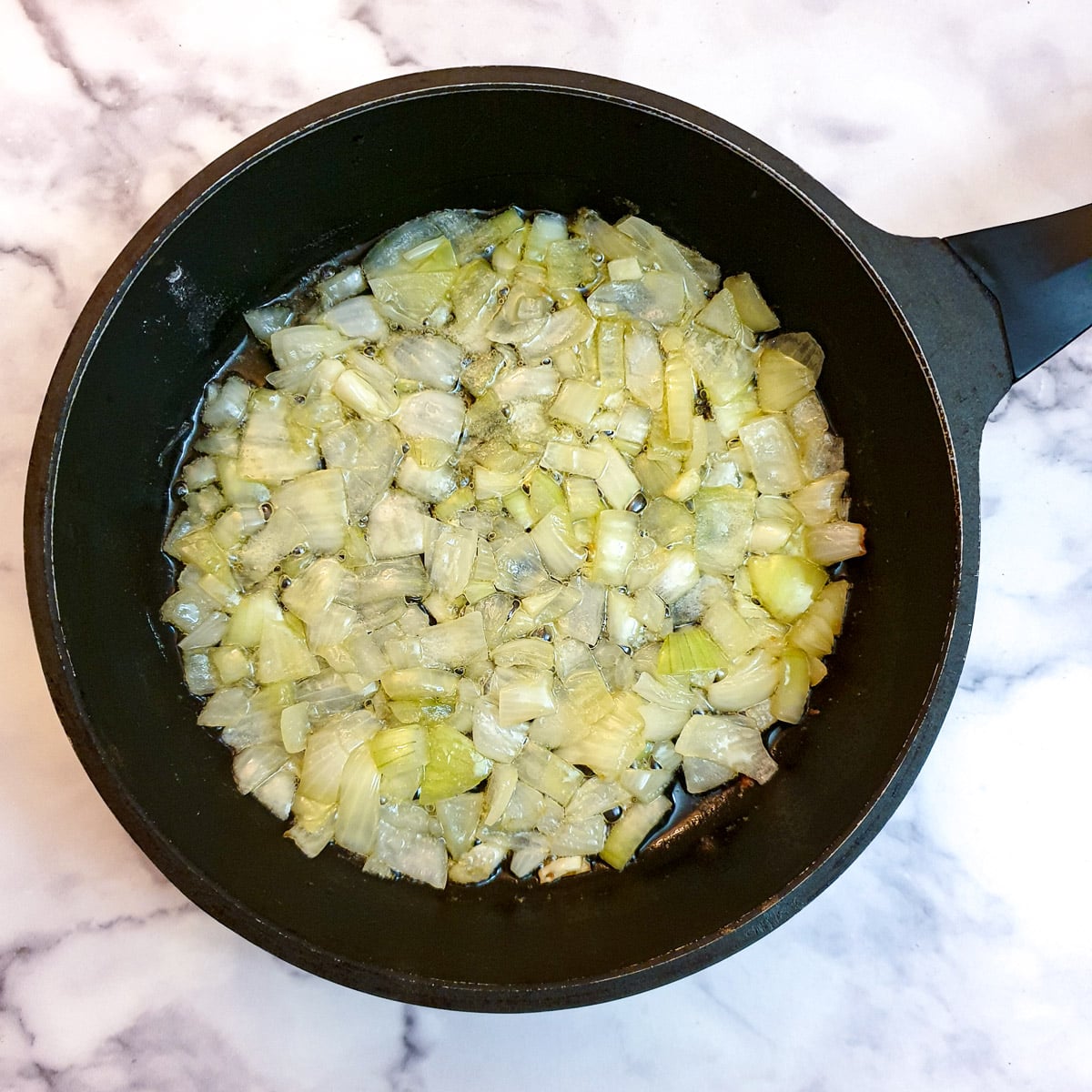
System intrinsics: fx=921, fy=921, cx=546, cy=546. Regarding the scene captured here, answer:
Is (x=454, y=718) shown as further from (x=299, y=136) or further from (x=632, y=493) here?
(x=299, y=136)

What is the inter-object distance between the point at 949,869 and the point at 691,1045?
1.43 ft

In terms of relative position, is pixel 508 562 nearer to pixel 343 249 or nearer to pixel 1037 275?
pixel 343 249

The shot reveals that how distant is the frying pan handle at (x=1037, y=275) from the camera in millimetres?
1014

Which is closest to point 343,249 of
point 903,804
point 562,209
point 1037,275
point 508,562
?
point 562,209

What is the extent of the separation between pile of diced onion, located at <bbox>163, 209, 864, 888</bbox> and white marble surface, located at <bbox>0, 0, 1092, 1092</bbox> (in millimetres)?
223

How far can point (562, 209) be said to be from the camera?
1324 mm

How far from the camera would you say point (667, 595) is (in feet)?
4.07

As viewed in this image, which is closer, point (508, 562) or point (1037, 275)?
point (1037, 275)

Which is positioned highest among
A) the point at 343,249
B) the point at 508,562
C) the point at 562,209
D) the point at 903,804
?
the point at 562,209

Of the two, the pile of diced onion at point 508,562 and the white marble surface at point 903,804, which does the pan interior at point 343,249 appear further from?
the white marble surface at point 903,804

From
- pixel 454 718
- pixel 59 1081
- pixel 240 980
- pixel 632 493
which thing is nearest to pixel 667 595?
pixel 632 493

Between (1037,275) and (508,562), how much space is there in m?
0.71

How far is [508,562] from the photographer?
4.04 ft

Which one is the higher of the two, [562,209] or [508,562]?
[562,209]
